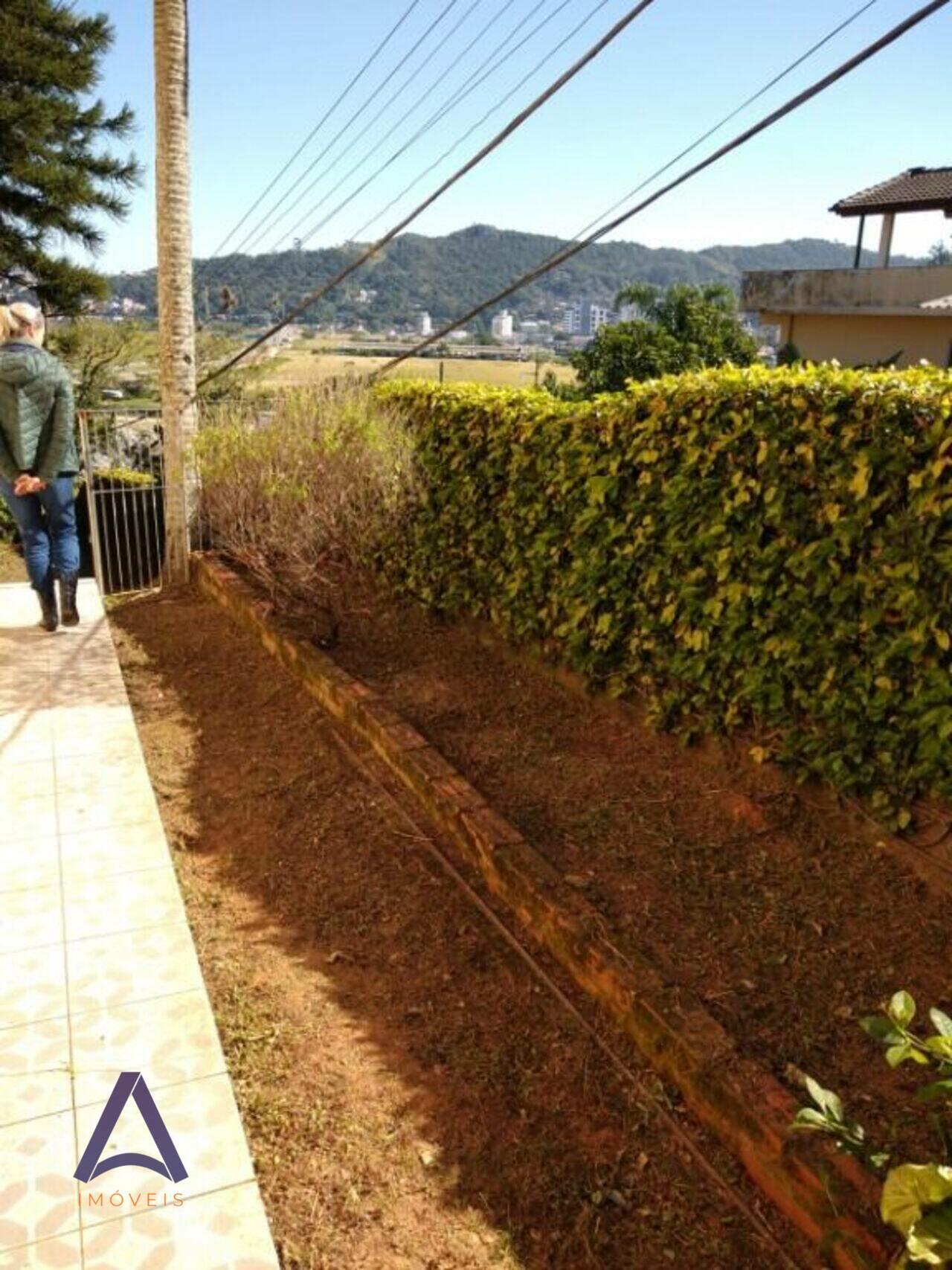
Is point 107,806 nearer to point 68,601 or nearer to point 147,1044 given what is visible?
point 147,1044

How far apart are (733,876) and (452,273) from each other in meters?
50.8

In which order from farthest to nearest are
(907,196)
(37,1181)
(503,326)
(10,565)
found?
1. (503,326)
2. (907,196)
3. (10,565)
4. (37,1181)

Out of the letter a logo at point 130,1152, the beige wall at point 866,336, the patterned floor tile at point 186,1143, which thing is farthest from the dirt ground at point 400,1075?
the beige wall at point 866,336

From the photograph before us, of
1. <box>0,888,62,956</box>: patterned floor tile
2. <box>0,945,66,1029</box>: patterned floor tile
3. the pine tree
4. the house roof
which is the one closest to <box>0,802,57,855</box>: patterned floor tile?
<box>0,888,62,956</box>: patterned floor tile

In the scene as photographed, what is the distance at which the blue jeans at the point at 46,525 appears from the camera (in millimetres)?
5574

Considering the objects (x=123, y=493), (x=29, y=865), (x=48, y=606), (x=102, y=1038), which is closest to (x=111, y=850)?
(x=29, y=865)

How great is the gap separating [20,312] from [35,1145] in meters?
4.82

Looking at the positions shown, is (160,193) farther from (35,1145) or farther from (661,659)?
(35,1145)

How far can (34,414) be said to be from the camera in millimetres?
5359

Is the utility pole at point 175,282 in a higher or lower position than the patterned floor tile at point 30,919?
higher

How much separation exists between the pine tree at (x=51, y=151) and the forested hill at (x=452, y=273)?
1.04m

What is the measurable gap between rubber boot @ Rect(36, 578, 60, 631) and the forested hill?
11.4ft

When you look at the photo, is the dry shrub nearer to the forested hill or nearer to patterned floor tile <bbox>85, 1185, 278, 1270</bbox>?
the forested hill

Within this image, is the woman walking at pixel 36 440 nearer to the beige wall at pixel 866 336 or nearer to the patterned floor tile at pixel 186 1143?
the patterned floor tile at pixel 186 1143
